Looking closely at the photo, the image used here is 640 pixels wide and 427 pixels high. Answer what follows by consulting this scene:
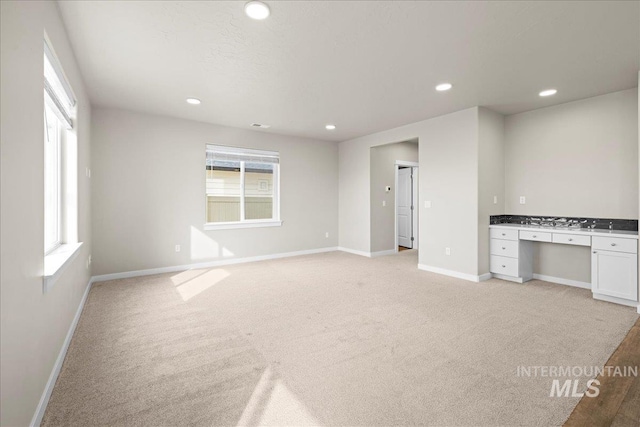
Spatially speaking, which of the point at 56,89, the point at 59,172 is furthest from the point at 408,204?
the point at 56,89

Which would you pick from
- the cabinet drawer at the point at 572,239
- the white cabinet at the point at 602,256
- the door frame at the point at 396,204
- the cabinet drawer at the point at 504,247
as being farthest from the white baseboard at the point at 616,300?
the door frame at the point at 396,204

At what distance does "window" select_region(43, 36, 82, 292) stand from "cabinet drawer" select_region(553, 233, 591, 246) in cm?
519

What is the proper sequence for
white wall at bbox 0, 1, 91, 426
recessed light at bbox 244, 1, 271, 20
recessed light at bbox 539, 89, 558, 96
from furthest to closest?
recessed light at bbox 539, 89, 558, 96 → recessed light at bbox 244, 1, 271, 20 → white wall at bbox 0, 1, 91, 426

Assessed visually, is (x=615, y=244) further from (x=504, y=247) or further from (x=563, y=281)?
(x=504, y=247)

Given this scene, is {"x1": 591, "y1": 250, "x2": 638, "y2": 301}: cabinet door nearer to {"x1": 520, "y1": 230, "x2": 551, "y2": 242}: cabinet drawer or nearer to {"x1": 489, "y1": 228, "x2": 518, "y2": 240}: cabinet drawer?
{"x1": 520, "y1": 230, "x2": 551, "y2": 242}: cabinet drawer

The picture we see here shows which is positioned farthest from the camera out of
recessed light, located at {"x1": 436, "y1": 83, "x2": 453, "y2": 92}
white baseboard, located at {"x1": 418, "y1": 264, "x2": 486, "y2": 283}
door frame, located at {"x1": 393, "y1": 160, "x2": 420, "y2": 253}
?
door frame, located at {"x1": 393, "y1": 160, "x2": 420, "y2": 253}

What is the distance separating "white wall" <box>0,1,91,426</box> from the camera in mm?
1252

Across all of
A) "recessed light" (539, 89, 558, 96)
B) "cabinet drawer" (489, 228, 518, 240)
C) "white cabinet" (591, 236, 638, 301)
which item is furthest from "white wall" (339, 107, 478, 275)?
"white cabinet" (591, 236, 638, 301)

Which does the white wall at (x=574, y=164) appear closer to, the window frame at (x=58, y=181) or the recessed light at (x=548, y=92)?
the recessed light at (x=548, y=92)

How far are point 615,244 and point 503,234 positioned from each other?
1201 mm

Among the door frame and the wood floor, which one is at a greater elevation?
the door frame

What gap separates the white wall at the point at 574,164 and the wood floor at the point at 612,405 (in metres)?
2.54

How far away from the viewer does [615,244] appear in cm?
346

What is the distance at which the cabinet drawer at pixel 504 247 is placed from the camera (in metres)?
4.33
